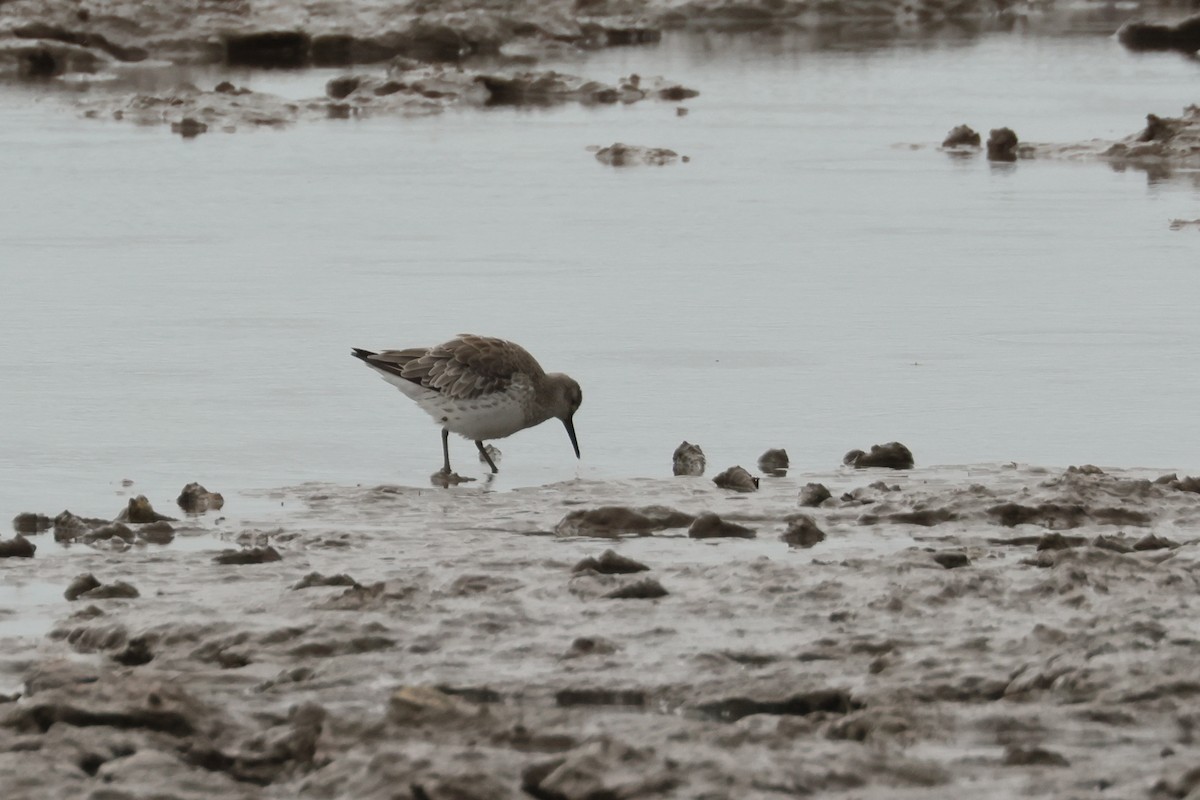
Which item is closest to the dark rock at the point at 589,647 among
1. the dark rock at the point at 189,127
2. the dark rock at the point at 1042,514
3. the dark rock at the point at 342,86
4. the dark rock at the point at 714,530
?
the dark rock at the point at 714,530

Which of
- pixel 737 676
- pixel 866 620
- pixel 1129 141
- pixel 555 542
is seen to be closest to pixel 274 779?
pixel 737 676

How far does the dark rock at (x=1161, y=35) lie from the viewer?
36844mm

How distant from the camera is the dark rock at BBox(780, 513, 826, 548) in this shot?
7.83m

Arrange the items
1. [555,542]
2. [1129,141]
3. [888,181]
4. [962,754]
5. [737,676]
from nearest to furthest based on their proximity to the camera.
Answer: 1. [962,754]
2. [737,676]
3. [555,542]
4. [888,181]
5. [1129,141]

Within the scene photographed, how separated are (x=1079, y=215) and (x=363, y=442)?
9.17 meters

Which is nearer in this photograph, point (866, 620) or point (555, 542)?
point (866, 620)

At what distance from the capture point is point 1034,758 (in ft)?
17.2

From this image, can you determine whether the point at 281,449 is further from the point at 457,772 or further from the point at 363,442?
the point at 457,772

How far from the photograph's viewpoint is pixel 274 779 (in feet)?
17.2

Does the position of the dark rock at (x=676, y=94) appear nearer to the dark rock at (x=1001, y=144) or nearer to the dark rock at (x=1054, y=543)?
the dark rock at (x=1001, y=144)

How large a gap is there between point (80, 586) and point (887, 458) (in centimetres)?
380

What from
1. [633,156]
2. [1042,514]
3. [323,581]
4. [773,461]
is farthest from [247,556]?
[633,156]

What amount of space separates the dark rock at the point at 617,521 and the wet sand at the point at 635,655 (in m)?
0.02

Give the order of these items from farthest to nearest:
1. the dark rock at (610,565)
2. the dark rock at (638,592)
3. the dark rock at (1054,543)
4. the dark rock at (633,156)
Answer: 1. the dark rock at (633,156)
2. the dark rock at (1054,543)
3. the dark rock at (610,565)
4. the dark rock at (638,592)
